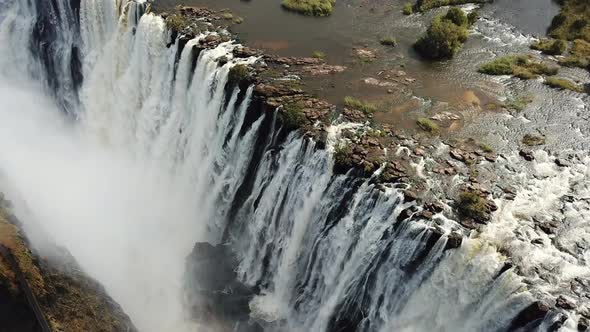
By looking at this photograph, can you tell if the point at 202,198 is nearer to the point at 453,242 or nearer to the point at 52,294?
the point at 52,294

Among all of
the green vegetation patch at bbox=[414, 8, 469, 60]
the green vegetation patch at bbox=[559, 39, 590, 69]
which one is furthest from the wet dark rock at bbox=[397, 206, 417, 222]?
the green vegetation patch at bbox=[559, 39, 590, 69]

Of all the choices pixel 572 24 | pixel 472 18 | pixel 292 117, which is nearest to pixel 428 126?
pixel 292 117

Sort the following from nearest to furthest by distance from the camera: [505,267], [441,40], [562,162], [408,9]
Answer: [505,267], [562,162], [441,40], [408,9]

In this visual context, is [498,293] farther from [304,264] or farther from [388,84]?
[388,84]

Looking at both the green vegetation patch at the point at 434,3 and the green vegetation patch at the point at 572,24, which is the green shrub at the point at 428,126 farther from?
the green vegetation patch at the point at 572,24

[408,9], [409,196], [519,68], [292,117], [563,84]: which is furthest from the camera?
[408,9]
